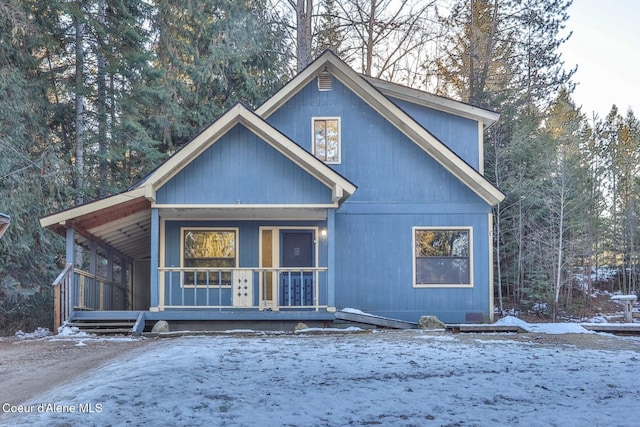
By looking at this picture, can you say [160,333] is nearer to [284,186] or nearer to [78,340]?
[78,340]

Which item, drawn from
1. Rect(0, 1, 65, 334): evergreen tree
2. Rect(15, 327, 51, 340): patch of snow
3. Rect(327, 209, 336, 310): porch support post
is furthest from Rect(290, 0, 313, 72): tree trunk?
Rect(15, 327, 51, 340): patch of snow

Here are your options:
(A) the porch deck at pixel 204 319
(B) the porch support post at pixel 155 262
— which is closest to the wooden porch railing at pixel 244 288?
(A) the porch deck at pixel 204 319

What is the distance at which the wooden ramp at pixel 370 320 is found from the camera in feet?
39.3

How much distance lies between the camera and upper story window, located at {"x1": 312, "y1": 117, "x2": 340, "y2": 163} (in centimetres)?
1433

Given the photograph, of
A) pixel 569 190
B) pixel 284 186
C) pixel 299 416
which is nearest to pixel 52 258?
pixel 284 186

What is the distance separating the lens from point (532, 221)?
21828 millimetres

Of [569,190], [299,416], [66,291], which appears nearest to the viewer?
[299,416]

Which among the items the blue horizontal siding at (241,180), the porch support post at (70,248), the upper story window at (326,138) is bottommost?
the porch support post at (70,248)

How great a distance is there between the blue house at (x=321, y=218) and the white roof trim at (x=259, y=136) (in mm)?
51

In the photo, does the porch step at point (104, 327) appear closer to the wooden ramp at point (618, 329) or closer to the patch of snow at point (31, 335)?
the patch of snow at point (31, 335)

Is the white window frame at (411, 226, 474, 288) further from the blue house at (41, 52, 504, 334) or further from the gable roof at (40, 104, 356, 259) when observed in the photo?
the gable roof at (40, 104, 356, 259)

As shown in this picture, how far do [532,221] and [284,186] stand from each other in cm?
1305

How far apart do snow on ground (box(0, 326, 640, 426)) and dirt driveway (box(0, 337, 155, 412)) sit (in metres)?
0.43

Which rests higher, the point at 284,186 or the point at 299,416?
the point at 284,186
